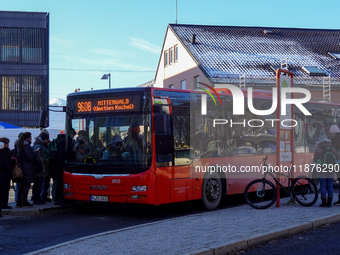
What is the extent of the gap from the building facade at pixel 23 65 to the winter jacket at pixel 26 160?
80.5 ft

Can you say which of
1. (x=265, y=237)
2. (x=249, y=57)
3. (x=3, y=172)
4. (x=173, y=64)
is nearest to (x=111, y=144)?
(x=3, y=172)

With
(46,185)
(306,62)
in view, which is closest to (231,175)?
(46,185)

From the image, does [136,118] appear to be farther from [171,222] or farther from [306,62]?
[306,62]

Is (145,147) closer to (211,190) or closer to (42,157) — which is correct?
(211,190)

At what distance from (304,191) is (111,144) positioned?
4.75m

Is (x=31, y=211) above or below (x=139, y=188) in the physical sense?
below

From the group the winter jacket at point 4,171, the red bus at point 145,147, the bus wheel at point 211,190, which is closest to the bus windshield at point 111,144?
the red bus at point 145,147

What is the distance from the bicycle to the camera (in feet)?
36.5

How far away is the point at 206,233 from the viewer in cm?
789

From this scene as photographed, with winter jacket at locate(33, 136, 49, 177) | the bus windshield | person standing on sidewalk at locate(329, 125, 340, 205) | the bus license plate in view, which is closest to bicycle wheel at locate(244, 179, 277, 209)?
person standing on sidewalk at locate(329, 125, 340, 205)

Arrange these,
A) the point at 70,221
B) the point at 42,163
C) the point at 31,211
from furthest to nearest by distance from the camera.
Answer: the point at 42,163 → the point at 31,211 → the point at 70,221

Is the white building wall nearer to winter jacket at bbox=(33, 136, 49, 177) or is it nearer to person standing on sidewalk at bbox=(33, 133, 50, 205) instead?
person standing on sidewalk at bbox=(33, 133, 50, 205)

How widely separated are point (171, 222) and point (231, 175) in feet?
11.5

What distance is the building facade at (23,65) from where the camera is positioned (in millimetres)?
34906
